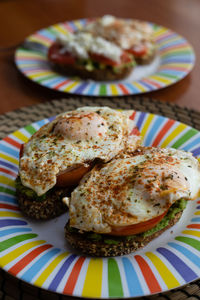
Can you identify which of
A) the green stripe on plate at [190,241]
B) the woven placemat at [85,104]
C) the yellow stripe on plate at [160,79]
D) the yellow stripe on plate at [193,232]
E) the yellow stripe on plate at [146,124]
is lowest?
the green stripe on plate at [190,241]

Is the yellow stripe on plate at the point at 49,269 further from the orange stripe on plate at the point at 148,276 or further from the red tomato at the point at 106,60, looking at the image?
the red tomato at the point at 106,60

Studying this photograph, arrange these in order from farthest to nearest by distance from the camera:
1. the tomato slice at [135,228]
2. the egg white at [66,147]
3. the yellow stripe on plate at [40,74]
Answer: the yellow stripe on plate at [40,74] < the egg white at [66,147] < the tomato slice at [135,228]

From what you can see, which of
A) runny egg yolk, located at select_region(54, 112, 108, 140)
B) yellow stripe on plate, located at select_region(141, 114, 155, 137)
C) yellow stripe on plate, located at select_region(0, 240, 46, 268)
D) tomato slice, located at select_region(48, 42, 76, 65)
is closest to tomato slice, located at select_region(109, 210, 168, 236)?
yellow stripe on plate, located at select_region(0, 240, 46, 268)

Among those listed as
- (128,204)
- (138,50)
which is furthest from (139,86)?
(128,204)

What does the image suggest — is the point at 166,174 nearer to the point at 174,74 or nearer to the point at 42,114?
the point at 42,114

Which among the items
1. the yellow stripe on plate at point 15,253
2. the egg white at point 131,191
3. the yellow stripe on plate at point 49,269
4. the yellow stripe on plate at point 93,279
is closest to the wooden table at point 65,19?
the egg white at point 131,191

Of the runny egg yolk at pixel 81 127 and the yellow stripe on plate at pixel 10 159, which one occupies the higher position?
the runny egg yolk at pixel 81 127

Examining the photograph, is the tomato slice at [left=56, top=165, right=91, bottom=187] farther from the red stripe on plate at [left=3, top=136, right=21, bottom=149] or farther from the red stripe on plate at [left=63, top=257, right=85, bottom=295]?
the red stripe on plate at [left=3, top=136, right=21, bottom=149]
